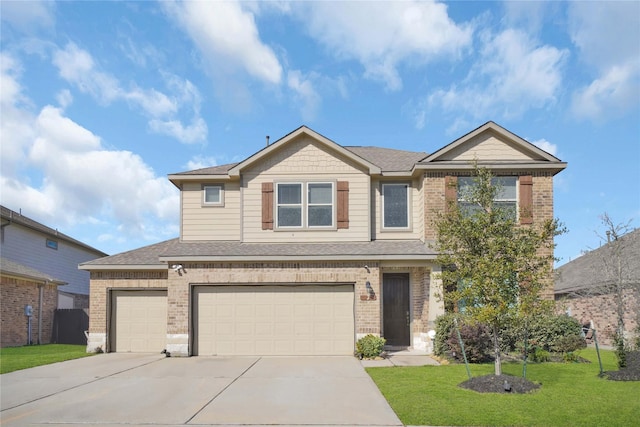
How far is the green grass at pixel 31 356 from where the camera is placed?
14344 mm

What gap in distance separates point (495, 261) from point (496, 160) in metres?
7.71

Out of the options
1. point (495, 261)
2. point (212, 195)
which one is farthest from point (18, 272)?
point (495, 261)

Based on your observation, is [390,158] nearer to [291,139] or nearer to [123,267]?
[291,139]

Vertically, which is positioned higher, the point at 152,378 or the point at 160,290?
the point at 160,290

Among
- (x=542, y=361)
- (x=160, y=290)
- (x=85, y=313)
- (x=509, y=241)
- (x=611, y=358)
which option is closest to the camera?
(x=509, y=241)

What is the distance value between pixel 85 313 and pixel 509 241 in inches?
756

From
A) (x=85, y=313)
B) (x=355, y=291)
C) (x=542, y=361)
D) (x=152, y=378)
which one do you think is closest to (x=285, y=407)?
(x=152, y=378)

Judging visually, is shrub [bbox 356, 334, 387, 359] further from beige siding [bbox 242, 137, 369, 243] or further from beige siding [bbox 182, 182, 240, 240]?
beige siding [bbox 182, 182, 240, 240]

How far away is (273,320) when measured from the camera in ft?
53.4

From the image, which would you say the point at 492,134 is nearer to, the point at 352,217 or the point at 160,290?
the point at 352,217

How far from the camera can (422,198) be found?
57.2 feet

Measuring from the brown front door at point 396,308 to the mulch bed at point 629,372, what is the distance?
21.0 ft

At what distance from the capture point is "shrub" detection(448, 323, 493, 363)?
14.1 metres

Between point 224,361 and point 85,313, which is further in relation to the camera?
point 85,313
